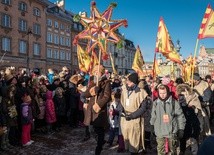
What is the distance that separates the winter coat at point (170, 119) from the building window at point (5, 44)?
34.2 metres

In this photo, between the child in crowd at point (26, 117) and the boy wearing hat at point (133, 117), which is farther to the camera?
the child in crowd at point (26, 117)

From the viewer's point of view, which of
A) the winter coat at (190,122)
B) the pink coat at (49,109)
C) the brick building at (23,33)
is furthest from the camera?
the brick building at (23,33)

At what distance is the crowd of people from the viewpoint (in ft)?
19.1

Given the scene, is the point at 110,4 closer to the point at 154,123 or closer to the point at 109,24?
the point at 109,24

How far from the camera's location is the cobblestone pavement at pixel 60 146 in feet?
25.5

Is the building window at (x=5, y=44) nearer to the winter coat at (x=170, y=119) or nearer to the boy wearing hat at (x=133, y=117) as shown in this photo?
the boy wearing hat at (x=133, y=117)

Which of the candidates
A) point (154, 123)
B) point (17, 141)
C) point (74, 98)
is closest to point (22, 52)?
point (74, 98)

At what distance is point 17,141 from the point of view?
8.48 m

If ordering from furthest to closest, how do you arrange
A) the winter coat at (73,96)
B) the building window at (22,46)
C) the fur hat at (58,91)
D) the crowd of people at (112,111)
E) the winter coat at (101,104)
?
the building window at (22,46)
the winter coat at (73,96)
the fur hat at (58,91)
the winter coat at (101,104)
the crowd of people at (112,111)

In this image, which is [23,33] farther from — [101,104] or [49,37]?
[101,104]

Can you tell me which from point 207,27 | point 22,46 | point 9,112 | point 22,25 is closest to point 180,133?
point 9,112

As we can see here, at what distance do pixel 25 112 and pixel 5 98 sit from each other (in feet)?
2.68

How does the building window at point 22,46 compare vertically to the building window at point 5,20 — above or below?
below

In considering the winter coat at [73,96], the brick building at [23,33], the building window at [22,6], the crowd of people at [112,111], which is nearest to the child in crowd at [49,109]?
the crowd of people at [112,111]
